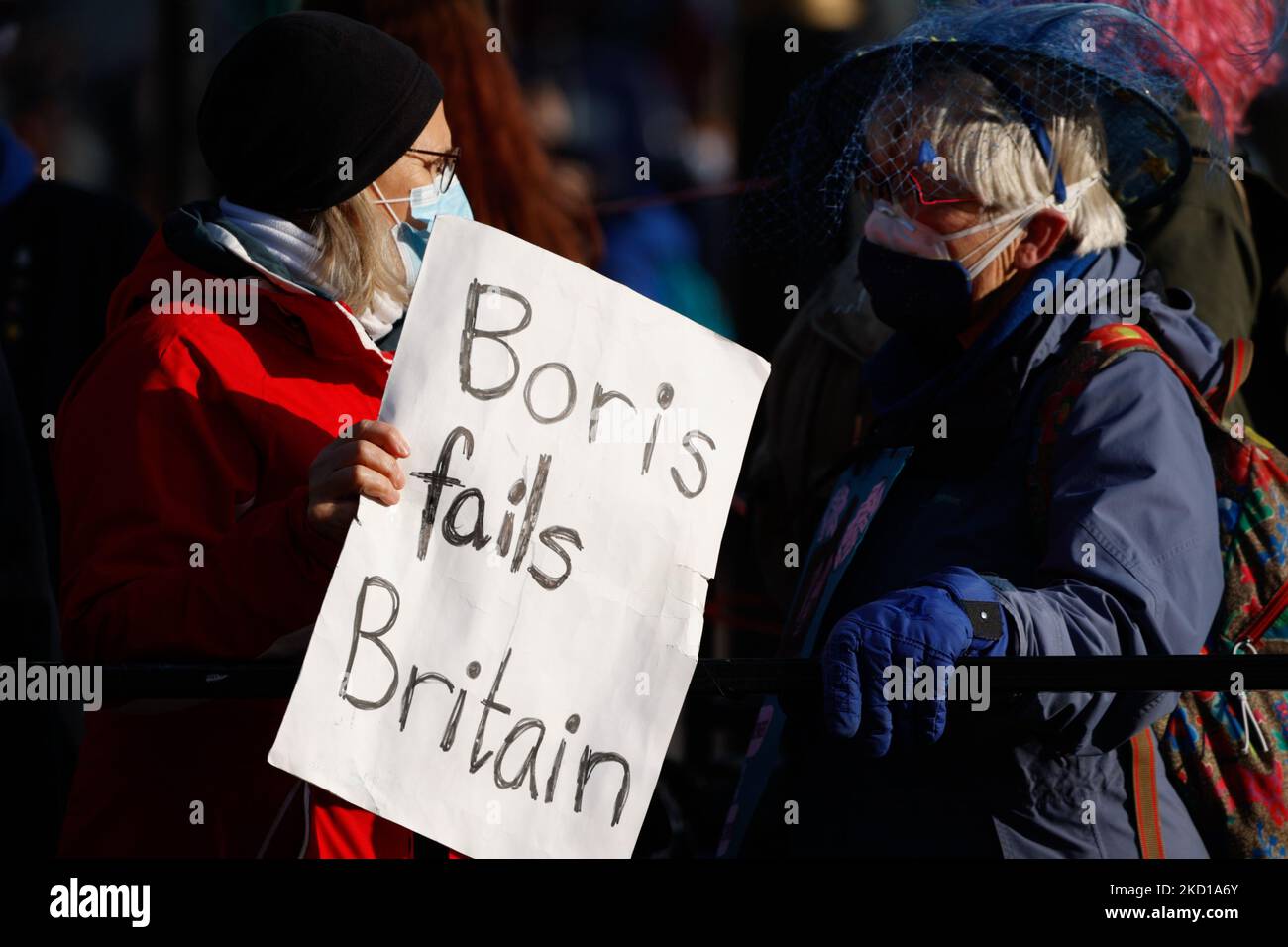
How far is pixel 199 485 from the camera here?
2303 mm

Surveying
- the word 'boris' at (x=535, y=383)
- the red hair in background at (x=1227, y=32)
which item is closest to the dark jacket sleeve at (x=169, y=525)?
the word 'boris' at (x=535, y=383)

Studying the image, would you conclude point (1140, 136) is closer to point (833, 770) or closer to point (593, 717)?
point (833, 770)

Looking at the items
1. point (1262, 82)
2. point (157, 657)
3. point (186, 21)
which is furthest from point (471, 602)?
point (186, 21)

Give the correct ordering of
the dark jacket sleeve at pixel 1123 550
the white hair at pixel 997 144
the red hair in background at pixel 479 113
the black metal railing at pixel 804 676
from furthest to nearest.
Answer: the red hair in background at pixel 479 113 < the white hair at pixel 997 144 < the dark jacket sleeve at pixel 1123 550 < the black metal railing at pixel 804 676

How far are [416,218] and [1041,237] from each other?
104 cm

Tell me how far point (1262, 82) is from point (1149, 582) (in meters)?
1.83

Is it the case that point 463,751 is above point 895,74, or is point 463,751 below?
below

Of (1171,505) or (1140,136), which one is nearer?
(1171,505)

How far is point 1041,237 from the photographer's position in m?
2.78

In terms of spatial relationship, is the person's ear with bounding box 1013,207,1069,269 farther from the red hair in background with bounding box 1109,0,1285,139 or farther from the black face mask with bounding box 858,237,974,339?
the red hair in background with bounding box 1109,0,1285,139

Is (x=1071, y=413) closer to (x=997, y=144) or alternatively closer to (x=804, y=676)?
(x=997, y=144)

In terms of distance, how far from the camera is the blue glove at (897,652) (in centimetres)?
213

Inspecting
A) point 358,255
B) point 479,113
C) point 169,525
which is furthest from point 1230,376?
point 479,113

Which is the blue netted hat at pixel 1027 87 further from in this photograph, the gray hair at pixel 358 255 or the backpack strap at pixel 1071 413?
the gray hair at pixel 358 255
